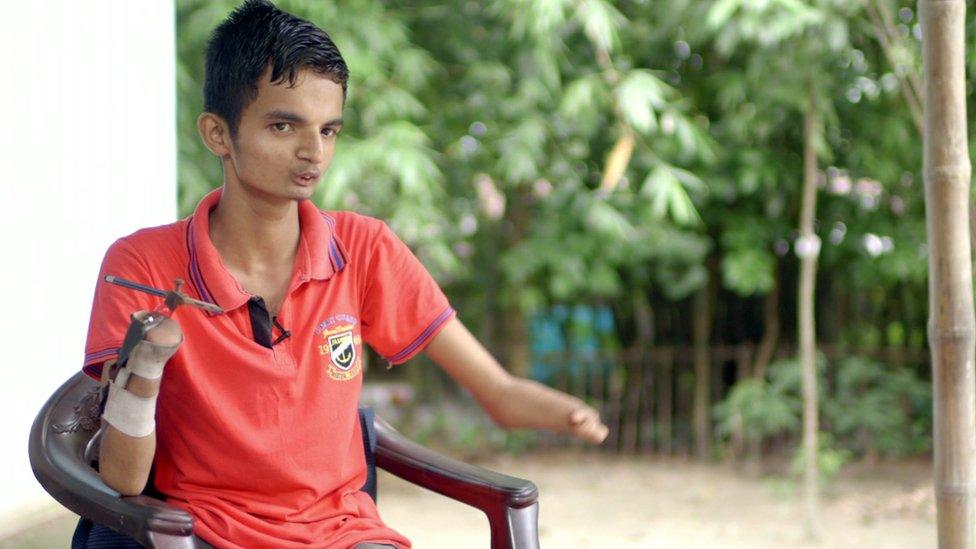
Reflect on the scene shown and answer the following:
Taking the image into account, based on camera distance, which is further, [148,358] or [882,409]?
[882,409]

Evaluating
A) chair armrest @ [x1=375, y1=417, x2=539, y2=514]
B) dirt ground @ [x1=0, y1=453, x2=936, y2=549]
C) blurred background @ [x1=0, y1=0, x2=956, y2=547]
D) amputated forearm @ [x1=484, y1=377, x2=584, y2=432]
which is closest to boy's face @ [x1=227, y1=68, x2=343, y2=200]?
amputated forearm @ [x1=484, y1=377, x2=584, y2=432]

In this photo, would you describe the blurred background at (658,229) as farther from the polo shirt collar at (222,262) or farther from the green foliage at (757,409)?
the polo shirt collar at (222,262)

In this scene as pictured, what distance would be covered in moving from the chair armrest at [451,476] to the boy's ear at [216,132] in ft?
1.84

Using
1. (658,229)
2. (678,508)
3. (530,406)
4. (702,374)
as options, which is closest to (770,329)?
(702,374)

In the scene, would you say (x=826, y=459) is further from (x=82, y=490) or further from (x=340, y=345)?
(x=82, y=490)

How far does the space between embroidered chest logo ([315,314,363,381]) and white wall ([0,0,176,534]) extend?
39.9 inches

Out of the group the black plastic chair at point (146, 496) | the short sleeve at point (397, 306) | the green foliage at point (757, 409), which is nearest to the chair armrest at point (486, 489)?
the black plastic chair at point (146, 496)

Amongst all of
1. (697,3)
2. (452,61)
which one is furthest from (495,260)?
(697,3)

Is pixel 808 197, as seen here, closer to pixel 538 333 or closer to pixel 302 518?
pixel 538 333

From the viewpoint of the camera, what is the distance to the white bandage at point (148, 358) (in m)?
1.20

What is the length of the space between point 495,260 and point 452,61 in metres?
1.09

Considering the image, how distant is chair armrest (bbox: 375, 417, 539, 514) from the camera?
1588 millimetres

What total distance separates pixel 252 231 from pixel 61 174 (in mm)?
983

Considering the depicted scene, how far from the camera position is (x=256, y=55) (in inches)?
53.9
